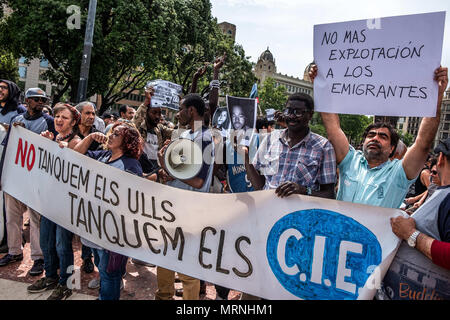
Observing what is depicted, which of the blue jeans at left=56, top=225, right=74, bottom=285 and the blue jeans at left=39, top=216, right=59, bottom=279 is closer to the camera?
the blue jeans at left=56, top=225, right=74, bottom=285

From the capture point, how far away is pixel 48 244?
3.39 metres

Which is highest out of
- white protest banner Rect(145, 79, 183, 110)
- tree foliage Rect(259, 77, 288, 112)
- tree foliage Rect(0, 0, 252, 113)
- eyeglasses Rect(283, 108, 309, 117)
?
tree foliage Rect(259, 77, 288, 112)

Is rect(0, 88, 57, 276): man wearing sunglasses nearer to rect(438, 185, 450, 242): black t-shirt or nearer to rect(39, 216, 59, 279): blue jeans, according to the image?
rect(39, 216, 59, 279): blue jeans

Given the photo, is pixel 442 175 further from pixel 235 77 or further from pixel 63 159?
pixel 235 77

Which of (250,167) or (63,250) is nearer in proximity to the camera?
(250,167)

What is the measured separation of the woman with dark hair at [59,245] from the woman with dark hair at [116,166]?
0.44 meters

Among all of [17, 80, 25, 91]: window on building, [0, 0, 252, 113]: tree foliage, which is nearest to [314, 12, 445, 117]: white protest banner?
[0, 0, 252, 113]: tree foliage

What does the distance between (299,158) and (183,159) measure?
930mm

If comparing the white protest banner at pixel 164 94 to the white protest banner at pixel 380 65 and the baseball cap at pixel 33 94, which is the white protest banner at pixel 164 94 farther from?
the white protest banner at pixel 380 65

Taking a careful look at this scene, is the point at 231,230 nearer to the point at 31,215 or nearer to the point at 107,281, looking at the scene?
the point at 107,281

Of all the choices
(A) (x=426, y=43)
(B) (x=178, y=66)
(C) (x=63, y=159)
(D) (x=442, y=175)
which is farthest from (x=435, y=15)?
→ (B) (x=178, y=66)

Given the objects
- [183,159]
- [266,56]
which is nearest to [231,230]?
[183,159]

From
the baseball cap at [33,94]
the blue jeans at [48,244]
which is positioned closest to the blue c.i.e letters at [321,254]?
the blue jeans at [48,244]

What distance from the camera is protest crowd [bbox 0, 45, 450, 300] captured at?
1992 mm
